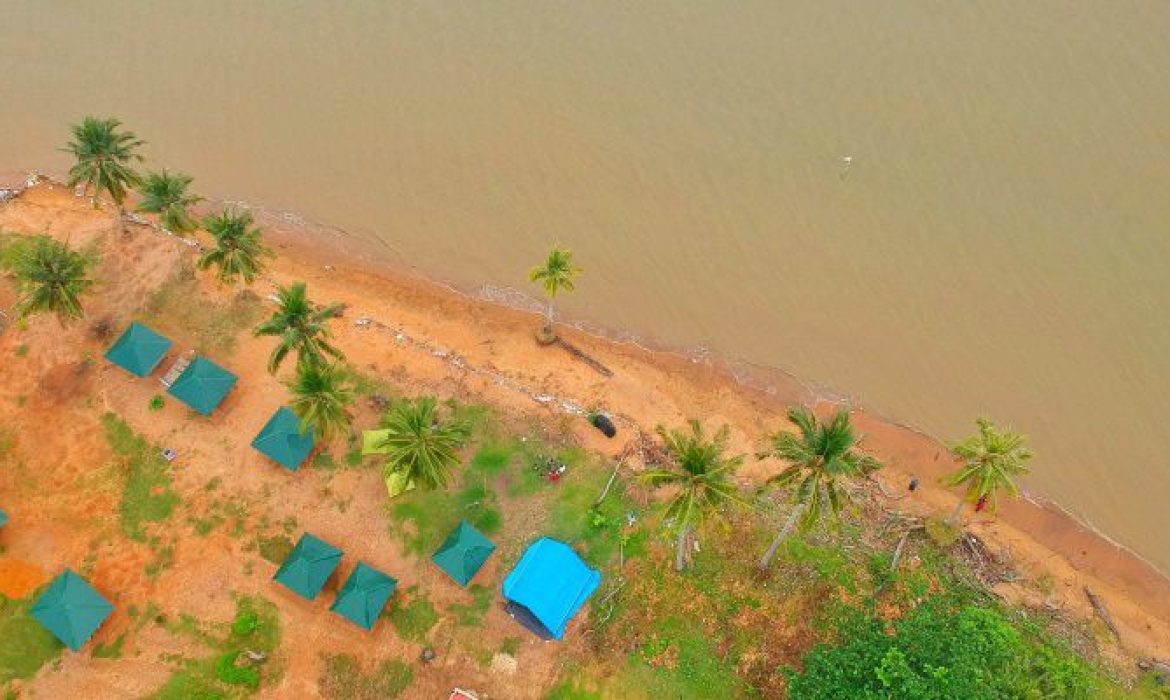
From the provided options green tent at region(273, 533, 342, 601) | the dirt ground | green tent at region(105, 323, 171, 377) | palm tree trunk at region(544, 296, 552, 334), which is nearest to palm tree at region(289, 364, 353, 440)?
the dirt ground

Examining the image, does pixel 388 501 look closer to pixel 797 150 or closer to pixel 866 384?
pixel 866 384

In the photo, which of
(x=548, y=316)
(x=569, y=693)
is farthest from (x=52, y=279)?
(x=569, y=693)

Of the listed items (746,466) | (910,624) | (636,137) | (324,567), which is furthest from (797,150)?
(324,567)

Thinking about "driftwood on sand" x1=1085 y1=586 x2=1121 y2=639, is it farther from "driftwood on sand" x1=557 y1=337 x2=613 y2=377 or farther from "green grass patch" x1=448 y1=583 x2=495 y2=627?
"green grass patch" x1=448 y1=583 x2=495 y2=627

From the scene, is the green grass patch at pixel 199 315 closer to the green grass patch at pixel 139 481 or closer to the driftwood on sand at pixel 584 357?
the green grass patch at pixel 139 481

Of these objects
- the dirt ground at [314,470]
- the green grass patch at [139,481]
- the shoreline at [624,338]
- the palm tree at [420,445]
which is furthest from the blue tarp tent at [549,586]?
the green grass patch at [139,481]

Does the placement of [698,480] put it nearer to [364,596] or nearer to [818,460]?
[818,460]
